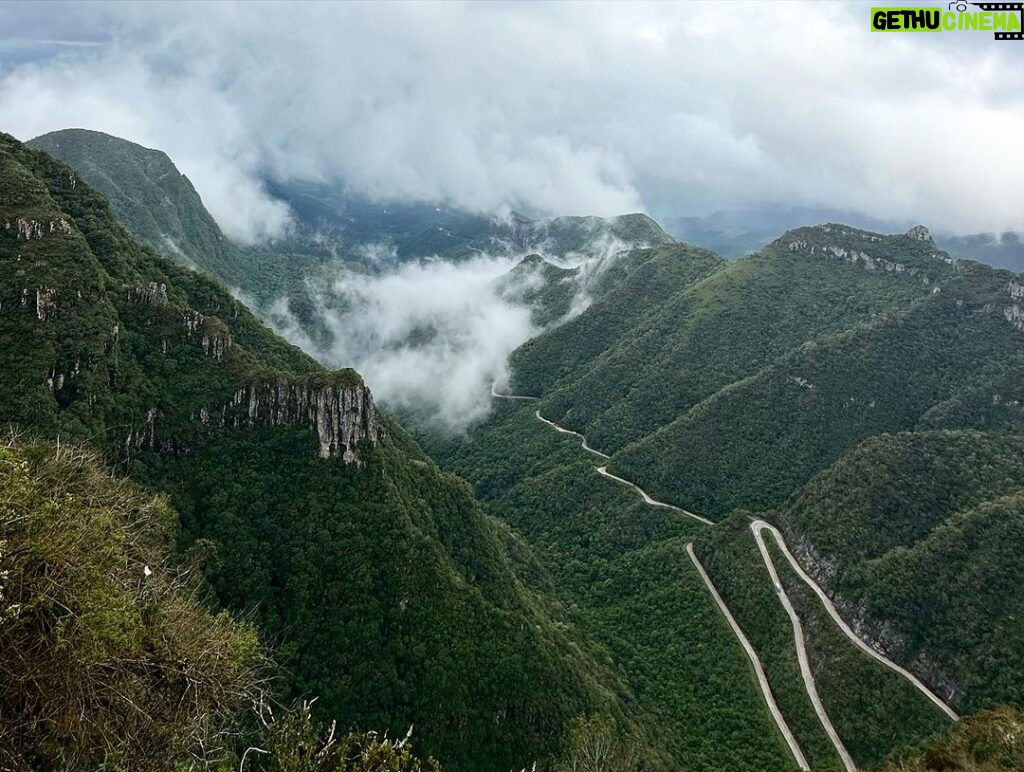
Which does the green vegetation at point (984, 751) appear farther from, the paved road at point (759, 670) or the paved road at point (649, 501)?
the paved road at point (649, 501)

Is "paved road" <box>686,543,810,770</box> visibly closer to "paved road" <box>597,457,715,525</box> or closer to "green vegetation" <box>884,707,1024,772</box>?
"paved road" <box>597,457,715,525</box>

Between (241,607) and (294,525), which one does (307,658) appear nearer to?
(241,607)

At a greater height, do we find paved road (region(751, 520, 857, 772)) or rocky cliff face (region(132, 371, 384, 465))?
rocky cliff face (region(132, 371, 384, 465))

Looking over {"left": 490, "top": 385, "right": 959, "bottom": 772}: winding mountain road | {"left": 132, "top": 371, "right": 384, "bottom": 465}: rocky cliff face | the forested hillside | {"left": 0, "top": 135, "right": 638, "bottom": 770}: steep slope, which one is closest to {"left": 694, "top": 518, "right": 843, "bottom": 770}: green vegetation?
{"left": 490, "top": 385, "right": 959, "bottom": 772}: winding mountain road

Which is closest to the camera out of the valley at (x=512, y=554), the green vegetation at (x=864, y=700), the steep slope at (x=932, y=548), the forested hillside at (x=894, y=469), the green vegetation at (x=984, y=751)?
the green vegetation at (x=984, y=751)

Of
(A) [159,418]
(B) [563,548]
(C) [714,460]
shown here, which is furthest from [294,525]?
(C) [714,460]

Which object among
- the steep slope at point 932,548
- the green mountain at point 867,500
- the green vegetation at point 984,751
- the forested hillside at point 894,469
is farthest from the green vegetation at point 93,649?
the forested hillside at point 894,469

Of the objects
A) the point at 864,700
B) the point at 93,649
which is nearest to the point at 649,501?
the point at 864,700
